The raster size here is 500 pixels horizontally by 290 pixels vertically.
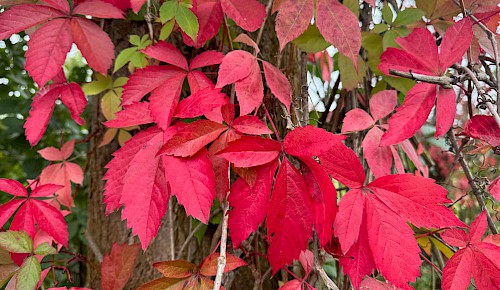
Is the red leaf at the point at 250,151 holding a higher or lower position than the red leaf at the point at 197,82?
lower

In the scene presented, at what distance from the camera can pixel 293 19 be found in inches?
28.1

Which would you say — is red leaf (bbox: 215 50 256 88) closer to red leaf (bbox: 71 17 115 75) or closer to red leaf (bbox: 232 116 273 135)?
red leaf (bbox: 232 116 273 135)

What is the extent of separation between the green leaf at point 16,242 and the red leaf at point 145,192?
249mm

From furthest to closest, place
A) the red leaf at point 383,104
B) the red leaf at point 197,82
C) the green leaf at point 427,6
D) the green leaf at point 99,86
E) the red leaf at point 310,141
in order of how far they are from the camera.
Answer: the green leaf at point 99,86
the green leaf at point 427,6
the red leaf at point 383,104
the red leaf at point 197,82
the red leaf at point 310,141

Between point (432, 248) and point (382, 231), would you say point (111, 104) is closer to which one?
point (382, 231)

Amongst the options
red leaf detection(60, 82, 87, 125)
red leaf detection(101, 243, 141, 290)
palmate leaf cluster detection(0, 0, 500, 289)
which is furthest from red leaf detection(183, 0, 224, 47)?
red leaf detection(101, 243, 141, 290)

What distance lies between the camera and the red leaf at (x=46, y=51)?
32.5 inches

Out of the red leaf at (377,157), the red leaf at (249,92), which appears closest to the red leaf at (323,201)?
the red leaf at (249,92)

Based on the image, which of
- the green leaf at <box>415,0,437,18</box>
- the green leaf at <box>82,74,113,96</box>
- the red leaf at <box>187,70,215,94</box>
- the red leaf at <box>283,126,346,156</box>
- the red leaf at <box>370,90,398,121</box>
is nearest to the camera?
the red leaf at <box>283,126,346,156</box>

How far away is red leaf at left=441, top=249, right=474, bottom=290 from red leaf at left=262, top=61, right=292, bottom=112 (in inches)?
15.5

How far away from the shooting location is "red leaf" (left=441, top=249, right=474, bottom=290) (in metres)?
0.67

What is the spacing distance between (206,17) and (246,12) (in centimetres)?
11

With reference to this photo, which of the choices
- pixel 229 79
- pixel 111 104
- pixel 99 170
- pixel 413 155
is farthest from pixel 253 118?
pixel 99 170

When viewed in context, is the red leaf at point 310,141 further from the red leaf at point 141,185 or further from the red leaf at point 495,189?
the red leaf at point 495,189
